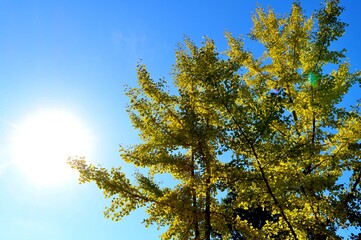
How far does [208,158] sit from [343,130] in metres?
3.44

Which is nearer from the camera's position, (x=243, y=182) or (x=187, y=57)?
(x=243, y=182)

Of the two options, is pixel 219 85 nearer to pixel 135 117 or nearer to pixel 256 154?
pixel 256 154

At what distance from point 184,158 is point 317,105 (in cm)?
350

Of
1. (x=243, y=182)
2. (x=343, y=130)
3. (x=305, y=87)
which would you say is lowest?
(x=243, y=182)

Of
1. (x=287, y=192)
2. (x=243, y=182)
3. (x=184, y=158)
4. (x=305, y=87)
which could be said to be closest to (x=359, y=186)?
(x=287, y=192)

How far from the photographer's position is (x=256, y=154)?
21.8 ft

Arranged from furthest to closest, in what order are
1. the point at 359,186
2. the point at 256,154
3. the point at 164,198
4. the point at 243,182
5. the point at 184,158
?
1. the point at 184,158
2. the point at 359,186
3. the point at 164,198
4. the point at 243,182
5. the point at 256,154

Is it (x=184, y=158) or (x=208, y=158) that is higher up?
(x=184, y=158)

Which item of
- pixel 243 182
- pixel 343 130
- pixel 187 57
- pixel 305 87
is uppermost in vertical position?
pixel 187 57

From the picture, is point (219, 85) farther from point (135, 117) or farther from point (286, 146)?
point (135, 117)

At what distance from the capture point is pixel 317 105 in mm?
8844

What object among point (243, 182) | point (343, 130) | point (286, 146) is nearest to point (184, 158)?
point (243, 182)

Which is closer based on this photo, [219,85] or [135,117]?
[219,85]

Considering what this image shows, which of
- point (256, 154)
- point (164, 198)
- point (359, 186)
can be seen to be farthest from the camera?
point (359, 186)
